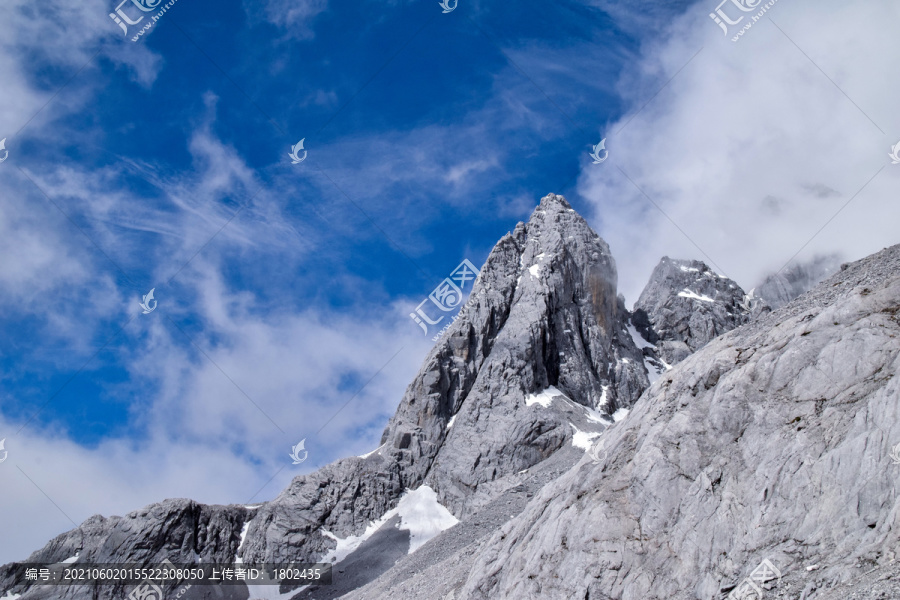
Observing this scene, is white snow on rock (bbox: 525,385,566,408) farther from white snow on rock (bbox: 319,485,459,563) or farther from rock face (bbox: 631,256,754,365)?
rock face (bbox: 631,256,754,365)

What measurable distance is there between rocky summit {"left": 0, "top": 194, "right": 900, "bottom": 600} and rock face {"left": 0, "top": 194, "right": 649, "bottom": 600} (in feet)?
1.13

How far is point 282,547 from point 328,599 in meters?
17.9

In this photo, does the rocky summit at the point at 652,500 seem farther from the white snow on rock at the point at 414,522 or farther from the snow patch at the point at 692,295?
the snow patch at the point at 692,295

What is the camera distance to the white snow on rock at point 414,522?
77375 millimetres

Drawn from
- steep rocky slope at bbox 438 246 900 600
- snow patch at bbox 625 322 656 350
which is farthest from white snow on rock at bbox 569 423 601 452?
steep rocky slope at bbox 438 246 900 600

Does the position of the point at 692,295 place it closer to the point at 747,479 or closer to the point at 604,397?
the point at 604,397

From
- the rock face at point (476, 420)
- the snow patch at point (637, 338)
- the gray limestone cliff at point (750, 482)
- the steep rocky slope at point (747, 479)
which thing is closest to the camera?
the gray limestone cliff at point (750, 482)

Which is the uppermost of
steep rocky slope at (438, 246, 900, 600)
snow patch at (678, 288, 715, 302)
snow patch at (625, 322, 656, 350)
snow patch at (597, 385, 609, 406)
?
snow patch at (678, 288, 715, 302)

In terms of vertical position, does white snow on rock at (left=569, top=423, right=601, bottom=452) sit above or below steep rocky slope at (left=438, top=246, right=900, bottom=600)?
above

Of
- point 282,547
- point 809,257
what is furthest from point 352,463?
point 809,257

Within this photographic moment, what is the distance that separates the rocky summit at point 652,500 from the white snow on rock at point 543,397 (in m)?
3.30

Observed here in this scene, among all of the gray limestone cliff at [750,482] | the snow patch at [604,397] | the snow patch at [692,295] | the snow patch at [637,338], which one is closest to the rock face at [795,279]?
the snow patch at [692,295]

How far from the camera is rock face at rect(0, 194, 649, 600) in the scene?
79938 millimetres

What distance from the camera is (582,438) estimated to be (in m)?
84.1
